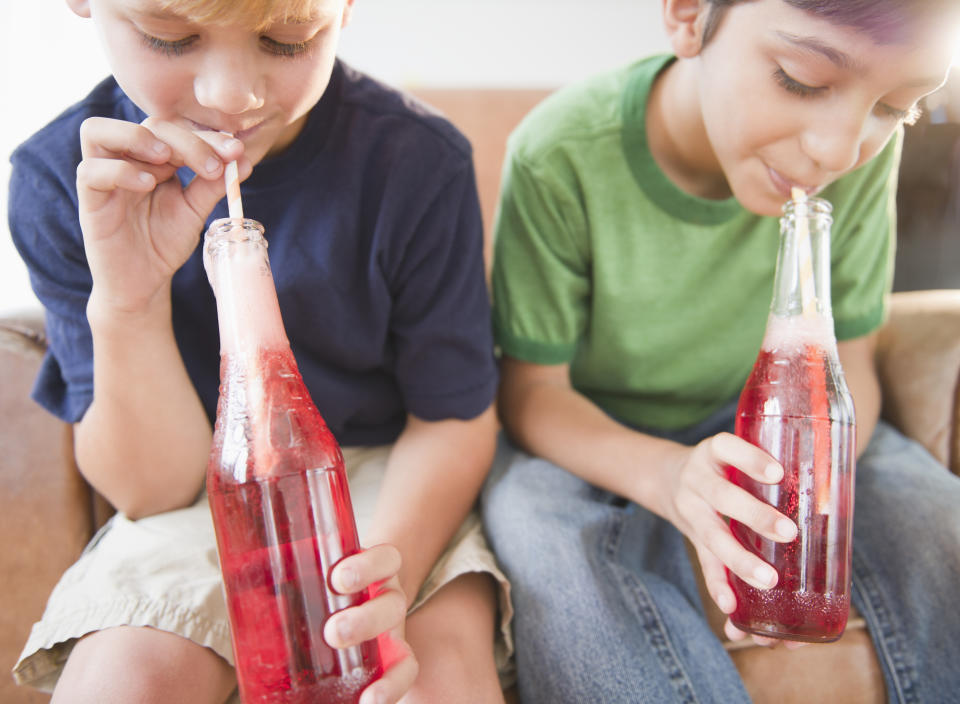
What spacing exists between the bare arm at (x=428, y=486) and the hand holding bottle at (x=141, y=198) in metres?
0.30

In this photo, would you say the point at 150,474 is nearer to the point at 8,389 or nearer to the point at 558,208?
the point at 8,389

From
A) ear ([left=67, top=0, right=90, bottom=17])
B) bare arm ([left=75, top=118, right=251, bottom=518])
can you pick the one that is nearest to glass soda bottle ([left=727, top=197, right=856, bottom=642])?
bare arm ([left=75, top=118, right=251, bottom=518])

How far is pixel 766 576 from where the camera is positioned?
0.54 metres

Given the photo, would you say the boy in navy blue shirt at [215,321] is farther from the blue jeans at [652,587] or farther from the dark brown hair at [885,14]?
the dark brown hair at [885,14]

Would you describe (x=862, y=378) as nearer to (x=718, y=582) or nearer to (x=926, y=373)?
(x=926, y=373)

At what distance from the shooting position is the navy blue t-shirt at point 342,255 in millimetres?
733

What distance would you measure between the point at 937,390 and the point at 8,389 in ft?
3.96

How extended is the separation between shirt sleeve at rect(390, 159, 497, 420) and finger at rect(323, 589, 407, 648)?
30 cm

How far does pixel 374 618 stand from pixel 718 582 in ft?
0.95

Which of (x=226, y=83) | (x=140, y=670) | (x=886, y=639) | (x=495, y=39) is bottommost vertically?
(x=886, y=639)

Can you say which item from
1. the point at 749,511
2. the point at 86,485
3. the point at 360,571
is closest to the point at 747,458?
the point at 749,511

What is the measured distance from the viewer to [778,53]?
65cm

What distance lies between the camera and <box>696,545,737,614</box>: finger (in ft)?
1.96

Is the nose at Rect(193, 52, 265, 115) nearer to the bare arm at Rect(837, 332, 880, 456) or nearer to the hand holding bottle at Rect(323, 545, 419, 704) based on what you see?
the hand holding bottle at Rect(323, 545, 419, 704)
